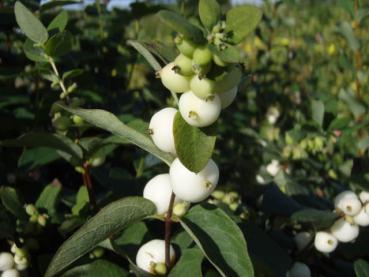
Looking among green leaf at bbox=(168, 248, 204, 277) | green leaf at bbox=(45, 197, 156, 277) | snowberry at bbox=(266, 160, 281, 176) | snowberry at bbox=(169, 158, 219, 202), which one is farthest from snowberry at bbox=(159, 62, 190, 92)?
snowberry at bbox=(266, 160, 281, 176)

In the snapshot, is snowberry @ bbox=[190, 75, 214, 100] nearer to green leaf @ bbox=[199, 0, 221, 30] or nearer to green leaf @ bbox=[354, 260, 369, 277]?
green leaf @ bbox=[199, 0, 221, 30]

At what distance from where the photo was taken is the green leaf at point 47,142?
981mm

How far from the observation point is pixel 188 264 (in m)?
0.86

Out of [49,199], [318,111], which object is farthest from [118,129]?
[318,111]

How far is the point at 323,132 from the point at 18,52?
1071 mm

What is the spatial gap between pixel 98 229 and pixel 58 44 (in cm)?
52

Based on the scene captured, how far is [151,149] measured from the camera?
80 cm

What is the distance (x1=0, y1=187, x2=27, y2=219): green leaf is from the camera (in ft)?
3.54

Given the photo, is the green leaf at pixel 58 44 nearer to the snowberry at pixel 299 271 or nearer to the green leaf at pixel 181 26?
the green leaf at pixel 181 26

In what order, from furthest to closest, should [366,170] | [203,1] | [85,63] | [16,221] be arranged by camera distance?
1. [85,63]
2. [366,170]
3. [16,221]
4. [203,1]

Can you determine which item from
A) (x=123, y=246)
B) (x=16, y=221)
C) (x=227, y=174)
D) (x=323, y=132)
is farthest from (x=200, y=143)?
(x=227, y=174)

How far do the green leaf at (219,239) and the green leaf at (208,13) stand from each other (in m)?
0.30

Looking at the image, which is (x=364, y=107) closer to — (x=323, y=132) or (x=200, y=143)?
(x=323, y=132)

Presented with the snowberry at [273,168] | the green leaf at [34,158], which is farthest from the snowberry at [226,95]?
the snowberry at [273,168]
